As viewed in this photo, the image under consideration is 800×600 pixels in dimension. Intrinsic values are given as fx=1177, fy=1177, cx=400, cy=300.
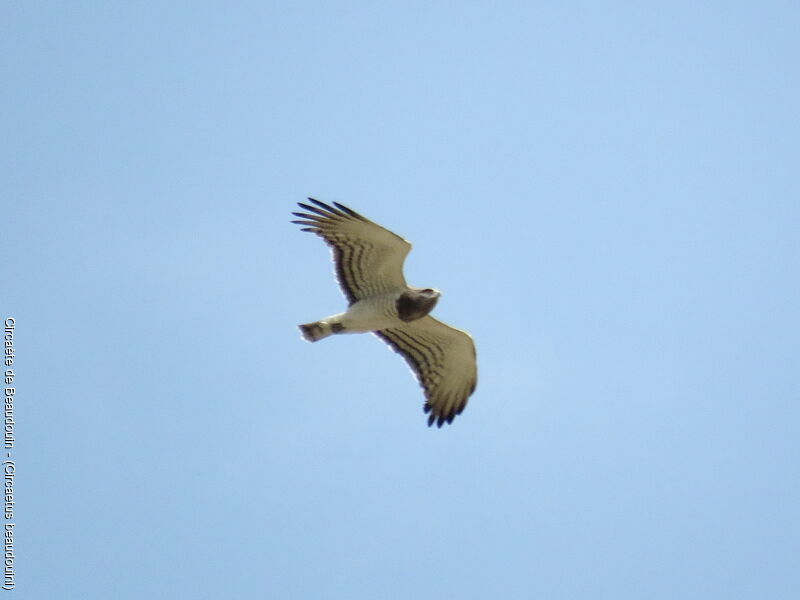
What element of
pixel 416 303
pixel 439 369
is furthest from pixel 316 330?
pixel 439 369

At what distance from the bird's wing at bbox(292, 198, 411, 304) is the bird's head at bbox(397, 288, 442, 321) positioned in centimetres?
40

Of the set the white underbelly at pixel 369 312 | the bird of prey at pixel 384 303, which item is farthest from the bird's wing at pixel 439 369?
the white underbelly at pixel 369 312

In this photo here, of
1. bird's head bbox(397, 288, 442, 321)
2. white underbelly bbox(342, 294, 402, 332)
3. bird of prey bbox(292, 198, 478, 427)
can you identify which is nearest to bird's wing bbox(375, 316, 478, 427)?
bird of prey bbox(292, 198, 478, 427)

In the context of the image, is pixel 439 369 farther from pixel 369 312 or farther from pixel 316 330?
pixel 316 330

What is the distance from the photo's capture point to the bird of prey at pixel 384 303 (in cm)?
1614

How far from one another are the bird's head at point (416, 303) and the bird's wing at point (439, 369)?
0.98 m

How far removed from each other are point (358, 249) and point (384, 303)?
32.8 inches

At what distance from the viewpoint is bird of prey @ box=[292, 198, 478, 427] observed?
16.1 meters

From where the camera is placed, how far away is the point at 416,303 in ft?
52.9

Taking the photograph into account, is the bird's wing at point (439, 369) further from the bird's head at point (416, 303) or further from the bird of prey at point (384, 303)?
the bird's head at point (416, 303)

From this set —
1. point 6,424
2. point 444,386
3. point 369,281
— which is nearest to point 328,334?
point 369,281

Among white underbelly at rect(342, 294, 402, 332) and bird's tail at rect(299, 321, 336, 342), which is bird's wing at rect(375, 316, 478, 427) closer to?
white underbelly at rect(342, 294, 402, 332)

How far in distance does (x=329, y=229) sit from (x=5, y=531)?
610 centimetres

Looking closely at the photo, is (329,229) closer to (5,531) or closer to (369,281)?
(369,281)
